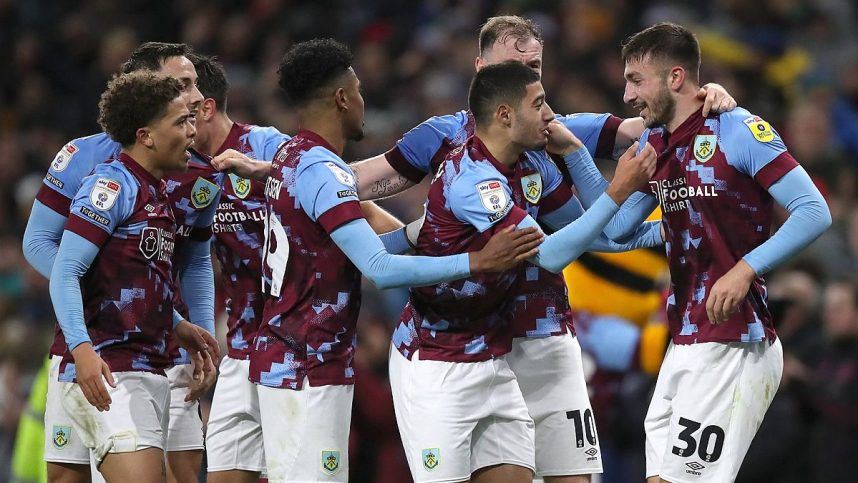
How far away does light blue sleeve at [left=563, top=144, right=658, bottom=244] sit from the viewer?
18.6ft

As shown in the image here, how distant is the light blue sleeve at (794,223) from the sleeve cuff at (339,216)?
1.52m

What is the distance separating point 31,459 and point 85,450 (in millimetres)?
4034

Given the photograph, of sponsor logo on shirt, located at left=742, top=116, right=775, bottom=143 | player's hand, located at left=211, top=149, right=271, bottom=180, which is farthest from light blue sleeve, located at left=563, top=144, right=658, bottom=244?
player's hand, located at left=211, top=149, right=271, bottom=180

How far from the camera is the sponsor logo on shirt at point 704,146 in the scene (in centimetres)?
525

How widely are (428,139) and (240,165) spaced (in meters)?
0.91

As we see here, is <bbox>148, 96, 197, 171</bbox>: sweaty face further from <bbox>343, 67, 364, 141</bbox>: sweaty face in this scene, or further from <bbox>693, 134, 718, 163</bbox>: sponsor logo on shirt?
<bbox>693, 134, 718, 163</bbox>: sponsor logo on shirt

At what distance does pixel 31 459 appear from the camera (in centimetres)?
930

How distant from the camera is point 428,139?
6.06 m

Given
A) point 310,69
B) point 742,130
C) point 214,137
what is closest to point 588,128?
point 742,130

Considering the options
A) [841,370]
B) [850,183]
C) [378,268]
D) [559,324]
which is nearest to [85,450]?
[378,268]

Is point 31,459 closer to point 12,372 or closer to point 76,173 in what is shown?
point 12,372

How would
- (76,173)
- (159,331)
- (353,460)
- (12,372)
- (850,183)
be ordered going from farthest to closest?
(12,372), (850,183), (353,460), (76,173), (159,331)

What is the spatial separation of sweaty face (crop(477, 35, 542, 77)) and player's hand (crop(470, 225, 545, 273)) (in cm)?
118

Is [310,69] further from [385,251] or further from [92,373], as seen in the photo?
[92,373]
